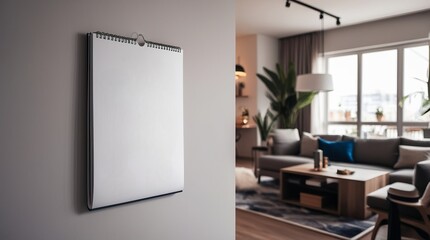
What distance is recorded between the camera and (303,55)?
640 centimetres

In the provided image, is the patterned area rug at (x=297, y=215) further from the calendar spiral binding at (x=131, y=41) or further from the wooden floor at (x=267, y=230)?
the calendar spiral binding at (x=131, y=41)

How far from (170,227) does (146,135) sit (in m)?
0.46

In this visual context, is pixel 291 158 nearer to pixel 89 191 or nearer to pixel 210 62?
pixel 210 62

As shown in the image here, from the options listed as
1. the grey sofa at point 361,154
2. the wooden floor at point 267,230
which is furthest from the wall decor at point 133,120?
the grey sofa at point 361,154

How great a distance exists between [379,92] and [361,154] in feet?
5.90

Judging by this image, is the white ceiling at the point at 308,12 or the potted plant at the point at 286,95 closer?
the white ceiling at the point at 308,12

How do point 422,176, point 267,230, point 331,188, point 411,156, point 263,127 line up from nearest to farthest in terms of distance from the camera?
point 422,176 → point 267,230 → point 331,188 → point 411,156 → point 263,127

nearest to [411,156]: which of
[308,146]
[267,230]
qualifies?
[308,146]

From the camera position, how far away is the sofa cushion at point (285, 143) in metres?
4.88

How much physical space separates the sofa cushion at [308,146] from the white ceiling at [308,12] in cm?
195

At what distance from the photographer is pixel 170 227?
1.46 m

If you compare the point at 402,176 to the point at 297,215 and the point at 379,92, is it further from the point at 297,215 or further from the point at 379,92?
the point at 379,92

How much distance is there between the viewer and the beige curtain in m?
6.20

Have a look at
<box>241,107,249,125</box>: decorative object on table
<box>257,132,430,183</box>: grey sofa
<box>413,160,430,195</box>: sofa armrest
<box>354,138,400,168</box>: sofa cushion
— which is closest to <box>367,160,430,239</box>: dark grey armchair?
<box>413,160,430,195</box>: sofa armrest
